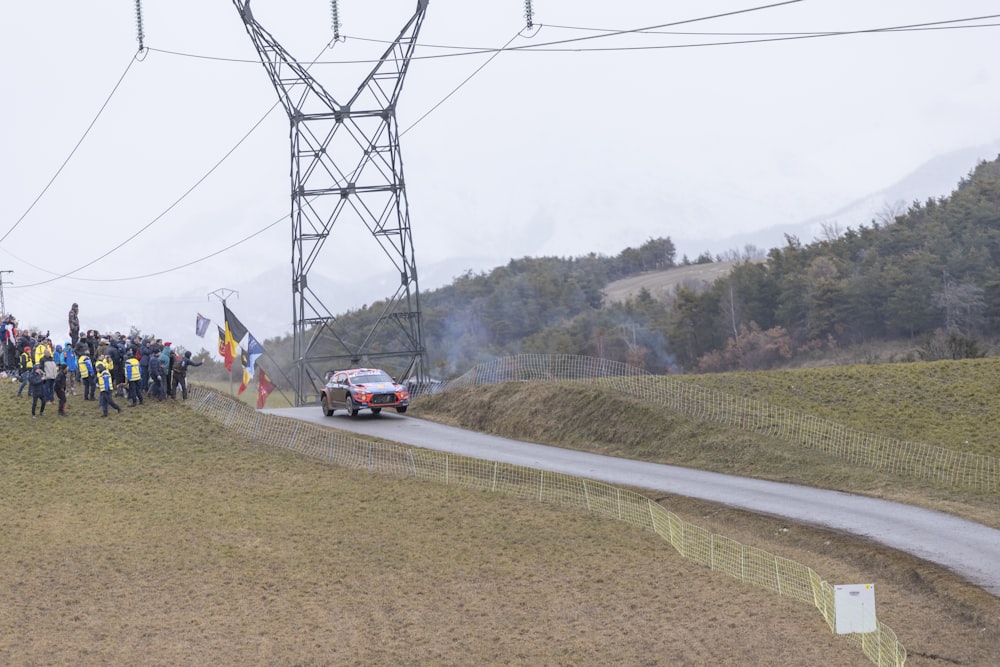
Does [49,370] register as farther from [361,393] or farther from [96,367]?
[361,393]

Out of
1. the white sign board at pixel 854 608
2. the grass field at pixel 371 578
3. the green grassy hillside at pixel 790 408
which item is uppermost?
the green grassy hillside at pixel 790 408

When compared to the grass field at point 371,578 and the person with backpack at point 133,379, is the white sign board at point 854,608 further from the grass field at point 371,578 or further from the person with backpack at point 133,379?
the person with backpack at point 133,379

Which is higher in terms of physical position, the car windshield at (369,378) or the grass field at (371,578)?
the car windshield at (369,378)

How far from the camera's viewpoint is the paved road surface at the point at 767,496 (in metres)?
23.1

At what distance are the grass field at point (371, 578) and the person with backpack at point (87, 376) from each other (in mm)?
4080

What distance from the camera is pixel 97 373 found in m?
35.9

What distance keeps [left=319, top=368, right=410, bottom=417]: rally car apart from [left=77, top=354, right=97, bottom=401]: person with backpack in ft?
29.5

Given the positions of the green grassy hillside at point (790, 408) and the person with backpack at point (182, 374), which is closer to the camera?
the green grassy hillside at point (790, 408)

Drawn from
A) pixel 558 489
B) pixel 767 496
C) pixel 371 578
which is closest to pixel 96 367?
pixel 558 489

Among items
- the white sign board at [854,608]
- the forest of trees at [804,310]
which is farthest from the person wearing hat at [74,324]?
the forest of trees at [804,310]

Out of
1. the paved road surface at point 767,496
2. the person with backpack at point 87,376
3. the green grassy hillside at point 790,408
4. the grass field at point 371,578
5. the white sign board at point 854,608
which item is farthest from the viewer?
the person with backpack at point 87,376

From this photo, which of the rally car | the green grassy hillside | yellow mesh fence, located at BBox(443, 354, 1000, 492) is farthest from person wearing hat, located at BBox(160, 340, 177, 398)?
yellow mesh fence, located at BBox(443, 354, 1000, 492)

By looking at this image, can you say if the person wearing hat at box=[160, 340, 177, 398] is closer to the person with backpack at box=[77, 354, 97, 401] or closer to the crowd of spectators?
the crowd of spectators

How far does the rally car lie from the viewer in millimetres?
41812
